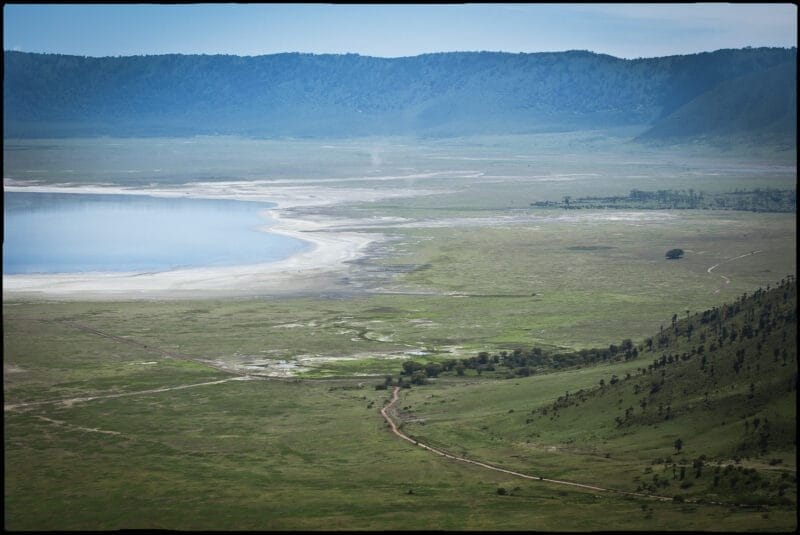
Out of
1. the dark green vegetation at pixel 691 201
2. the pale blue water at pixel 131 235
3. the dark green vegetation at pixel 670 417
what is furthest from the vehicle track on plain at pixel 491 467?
the dark green vegetation at pixel 691 201

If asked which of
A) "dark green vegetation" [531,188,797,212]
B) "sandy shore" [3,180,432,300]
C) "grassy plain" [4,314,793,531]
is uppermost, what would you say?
"dark green vegetation" [531,188,797,212]

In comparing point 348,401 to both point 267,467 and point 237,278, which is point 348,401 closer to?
point 267,467

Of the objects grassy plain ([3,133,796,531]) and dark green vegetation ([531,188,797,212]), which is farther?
dark green vegetation ([531,188,797,212])

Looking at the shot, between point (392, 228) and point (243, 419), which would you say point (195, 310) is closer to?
point (243, 419)

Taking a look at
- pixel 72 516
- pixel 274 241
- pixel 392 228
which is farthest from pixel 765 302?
pixel 392 228

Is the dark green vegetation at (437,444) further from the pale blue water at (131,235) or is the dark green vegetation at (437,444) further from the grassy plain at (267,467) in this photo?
the pale blue water at (131,235)

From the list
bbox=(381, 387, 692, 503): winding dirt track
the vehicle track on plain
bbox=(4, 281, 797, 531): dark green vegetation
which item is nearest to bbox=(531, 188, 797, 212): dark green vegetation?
bbox=(4, 281, 797, 531): dark green vegetation

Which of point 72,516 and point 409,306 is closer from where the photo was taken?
point 72,516

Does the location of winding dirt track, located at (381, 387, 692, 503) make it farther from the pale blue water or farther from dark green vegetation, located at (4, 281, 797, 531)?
the pale blue water
